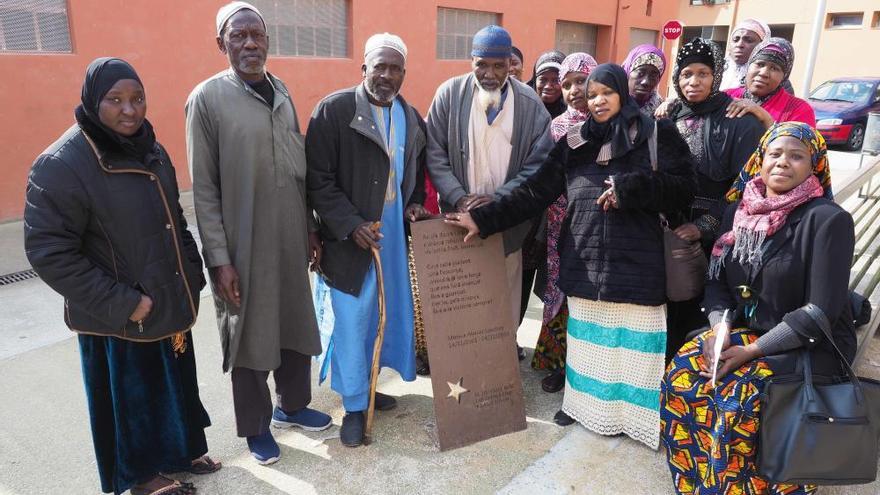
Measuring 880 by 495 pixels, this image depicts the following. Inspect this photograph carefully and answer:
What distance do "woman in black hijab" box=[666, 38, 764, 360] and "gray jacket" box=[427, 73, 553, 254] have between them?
702 millimetres

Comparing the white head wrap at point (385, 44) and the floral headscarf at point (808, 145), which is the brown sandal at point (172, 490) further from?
the floral headscarf at point (808, 145)

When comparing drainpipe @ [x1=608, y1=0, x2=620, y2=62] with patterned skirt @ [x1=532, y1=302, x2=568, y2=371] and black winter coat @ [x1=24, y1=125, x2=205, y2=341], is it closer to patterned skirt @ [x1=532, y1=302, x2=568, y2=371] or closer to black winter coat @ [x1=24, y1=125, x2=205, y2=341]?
patterned skirt @ [x1=532, y1=302, x2=568, y2=371]

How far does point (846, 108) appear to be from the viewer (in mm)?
12781

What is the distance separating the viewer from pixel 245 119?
2438 millimetres

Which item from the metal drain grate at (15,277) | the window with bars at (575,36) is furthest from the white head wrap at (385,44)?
the window with bars at (575,36)

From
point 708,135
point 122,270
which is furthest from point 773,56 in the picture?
point 122,270

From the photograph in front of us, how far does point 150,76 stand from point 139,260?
556 cm

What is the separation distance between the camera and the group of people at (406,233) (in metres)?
2.18

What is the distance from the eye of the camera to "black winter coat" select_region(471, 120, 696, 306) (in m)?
2.62

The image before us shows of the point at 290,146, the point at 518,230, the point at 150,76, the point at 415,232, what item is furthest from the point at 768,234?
the point at 150,76

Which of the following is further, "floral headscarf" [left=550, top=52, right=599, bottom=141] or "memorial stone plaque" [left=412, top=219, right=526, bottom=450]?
"floral headscarf" [left=550, top=52, right=599, bottom=141]

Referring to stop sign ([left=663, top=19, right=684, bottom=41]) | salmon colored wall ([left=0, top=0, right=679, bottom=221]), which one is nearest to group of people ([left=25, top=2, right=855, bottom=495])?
salmon colored wall ([left=0, top=0, right=679, bottom=221])

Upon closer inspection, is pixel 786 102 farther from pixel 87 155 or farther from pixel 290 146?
pixel 87 155

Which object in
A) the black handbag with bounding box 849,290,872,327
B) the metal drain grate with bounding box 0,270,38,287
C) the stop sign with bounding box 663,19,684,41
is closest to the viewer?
the black handbag with bounding box 849,290,872,327
